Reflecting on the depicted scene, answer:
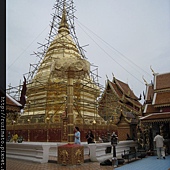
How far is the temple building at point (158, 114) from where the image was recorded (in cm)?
1252

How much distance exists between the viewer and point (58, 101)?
17188 millimetres

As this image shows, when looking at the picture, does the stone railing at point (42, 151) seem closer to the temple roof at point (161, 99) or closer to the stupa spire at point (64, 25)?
the temple roof at point (161, 99)

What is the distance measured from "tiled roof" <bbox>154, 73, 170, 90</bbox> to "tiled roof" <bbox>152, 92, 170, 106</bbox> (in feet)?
1.62

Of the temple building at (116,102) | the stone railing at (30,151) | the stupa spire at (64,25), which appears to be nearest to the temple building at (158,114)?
the temple building at (116,102)

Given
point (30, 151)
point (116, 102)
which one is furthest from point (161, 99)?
point (116, 102)

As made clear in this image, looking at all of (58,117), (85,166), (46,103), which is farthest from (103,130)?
(85,166)

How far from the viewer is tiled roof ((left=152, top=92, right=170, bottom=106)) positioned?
1291 cm

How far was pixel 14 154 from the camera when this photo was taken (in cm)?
1133

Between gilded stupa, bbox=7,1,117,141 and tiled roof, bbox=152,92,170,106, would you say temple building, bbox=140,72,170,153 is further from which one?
gilded stupa, bbox=7,1,117,141

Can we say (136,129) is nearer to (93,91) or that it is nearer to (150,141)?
(150,141)

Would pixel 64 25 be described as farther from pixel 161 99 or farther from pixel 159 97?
pixel 161 99

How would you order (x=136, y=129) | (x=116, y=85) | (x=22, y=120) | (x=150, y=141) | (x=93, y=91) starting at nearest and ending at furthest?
(x=150, y=141) → (x=136, y=129) → (x=22, y=120) → (x=93, y=91) → (x=116, y=85)

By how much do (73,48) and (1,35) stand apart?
17164 mm

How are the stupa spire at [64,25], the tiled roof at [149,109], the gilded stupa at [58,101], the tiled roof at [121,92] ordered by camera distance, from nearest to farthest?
1. the gilded stupa at [58,101]
2. the tiled roof at [149,109]
3. the stupa spire at [64,25]
4. the tiled roof at [121,92]
